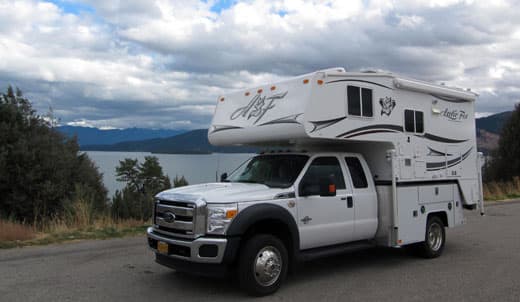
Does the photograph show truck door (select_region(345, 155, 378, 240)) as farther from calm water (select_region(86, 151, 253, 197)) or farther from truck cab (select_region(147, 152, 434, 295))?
calm water (select_region(86, 151, 253, 197))

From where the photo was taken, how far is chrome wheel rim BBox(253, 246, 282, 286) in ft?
21.3

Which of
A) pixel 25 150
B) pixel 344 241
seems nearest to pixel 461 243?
pixel 344 241

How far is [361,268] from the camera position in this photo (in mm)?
8266

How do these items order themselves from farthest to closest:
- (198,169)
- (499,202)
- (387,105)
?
1. (198,169)
2. (499,202)
3. (387,105)

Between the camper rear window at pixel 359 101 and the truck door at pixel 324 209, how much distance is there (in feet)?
2.79

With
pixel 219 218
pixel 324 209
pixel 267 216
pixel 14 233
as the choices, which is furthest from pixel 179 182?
pixel 219 218

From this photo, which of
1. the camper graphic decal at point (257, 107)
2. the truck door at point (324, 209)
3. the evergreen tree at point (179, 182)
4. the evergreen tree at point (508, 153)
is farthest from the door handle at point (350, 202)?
the evergreen tree at point (508, 153)

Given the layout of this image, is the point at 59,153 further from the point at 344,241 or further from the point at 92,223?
the point at 344,241

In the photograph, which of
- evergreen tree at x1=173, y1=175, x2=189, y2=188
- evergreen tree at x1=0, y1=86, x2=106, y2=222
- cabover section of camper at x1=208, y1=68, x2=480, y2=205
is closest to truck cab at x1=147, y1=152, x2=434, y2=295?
cabover section of camper at x1=208, y1=68, x2=480, y2=205

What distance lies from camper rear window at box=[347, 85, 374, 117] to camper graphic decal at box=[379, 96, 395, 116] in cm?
31

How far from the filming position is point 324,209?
7.36 m

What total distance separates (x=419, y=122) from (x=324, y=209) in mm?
3076

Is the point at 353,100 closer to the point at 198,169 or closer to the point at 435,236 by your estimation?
the point at 435,236

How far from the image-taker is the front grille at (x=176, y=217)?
6.43 metres
